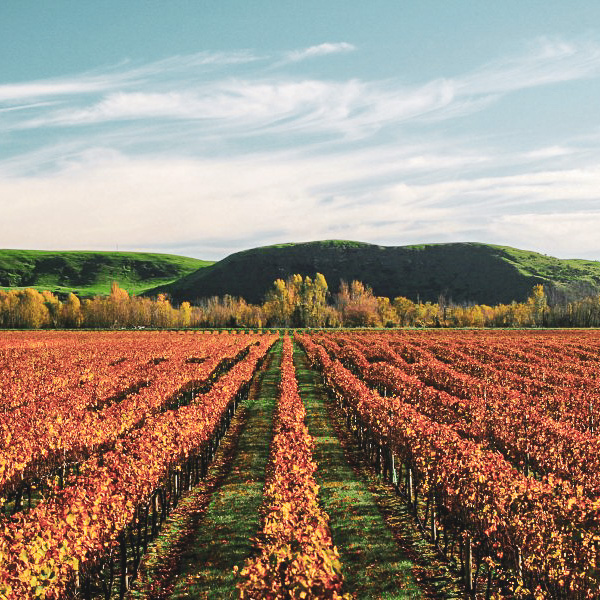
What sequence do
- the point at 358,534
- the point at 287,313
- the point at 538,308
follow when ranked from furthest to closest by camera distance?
the point at 538,308 → the point at 287,313 → the point at 358,534

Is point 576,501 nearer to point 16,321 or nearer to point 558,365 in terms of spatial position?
point 558,365

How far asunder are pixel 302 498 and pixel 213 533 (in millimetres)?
4819

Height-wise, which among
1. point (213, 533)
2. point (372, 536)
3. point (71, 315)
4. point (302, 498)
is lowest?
point (213, 533)

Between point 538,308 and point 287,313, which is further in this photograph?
point 538,308

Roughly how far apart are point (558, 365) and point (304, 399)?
21575 millimetres

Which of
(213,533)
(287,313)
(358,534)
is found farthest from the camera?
(287,313)

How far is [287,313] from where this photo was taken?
157 meters

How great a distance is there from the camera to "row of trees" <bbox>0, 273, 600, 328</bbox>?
156750 millimetres

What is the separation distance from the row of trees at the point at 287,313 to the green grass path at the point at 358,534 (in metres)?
→ 133

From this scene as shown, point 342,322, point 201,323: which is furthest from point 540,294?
point 201,323

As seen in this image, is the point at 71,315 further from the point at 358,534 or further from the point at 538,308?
the point at 358,534

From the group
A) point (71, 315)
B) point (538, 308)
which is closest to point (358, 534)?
point (71, 315)

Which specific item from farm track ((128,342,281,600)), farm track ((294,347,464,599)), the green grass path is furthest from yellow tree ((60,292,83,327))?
farm track ((294,347,464,599))

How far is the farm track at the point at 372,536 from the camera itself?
11.3m
